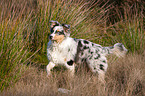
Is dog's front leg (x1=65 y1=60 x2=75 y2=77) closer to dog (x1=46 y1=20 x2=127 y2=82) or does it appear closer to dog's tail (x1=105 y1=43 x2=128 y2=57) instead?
dog (x1=46 y1=20 x2=127 y2=82)

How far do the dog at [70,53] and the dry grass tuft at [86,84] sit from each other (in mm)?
155

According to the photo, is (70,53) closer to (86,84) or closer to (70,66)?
(70,66)

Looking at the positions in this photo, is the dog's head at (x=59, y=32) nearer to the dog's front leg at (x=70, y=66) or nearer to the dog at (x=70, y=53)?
the dog at (x=70, y=53)

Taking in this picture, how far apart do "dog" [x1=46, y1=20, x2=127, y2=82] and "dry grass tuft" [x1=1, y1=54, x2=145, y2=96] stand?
155mm

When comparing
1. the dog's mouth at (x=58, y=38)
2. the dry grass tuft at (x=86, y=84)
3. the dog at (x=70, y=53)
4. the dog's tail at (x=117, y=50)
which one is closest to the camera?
the dry grass tuft at (x=86, y=84)

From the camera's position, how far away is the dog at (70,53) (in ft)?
11.7

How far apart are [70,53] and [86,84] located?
70cm

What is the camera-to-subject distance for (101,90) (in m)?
3.10

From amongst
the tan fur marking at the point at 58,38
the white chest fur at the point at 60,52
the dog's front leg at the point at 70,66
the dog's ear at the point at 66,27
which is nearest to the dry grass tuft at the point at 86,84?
the dog's front leg at the point at 70,66

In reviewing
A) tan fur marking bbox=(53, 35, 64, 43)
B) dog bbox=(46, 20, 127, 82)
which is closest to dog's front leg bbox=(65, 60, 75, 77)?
dog bbox=(46, 20, 127, 82)

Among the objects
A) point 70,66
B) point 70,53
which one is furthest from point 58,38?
point 70,66

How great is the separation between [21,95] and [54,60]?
1055mm

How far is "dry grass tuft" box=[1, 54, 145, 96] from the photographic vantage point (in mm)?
2875

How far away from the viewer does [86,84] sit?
320cm
